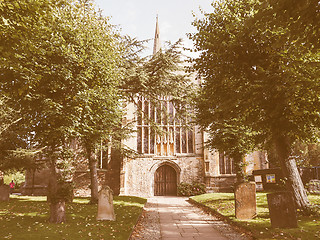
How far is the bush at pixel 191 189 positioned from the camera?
23828 mm

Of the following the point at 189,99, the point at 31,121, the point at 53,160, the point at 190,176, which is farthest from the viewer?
the point at 190,176

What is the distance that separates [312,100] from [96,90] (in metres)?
7.40

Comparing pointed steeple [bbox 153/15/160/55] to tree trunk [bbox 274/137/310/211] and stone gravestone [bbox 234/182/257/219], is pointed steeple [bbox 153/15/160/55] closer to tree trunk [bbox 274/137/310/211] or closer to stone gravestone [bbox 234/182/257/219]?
tree trunk [bbox 274/137/310/211]

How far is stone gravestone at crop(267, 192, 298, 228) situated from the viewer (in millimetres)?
7242

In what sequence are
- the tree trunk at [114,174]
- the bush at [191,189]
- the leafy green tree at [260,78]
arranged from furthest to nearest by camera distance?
the tree trunk at [114,174] < the bush at [191,189] < the leafy green tree at [260,78]

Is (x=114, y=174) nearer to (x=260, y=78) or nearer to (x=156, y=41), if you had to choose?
(x=260, y=78)

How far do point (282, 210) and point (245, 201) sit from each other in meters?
2.28

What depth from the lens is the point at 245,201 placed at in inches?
376

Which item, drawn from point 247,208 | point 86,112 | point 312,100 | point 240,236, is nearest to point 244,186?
point 247,208

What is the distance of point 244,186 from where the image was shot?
32.0 feet

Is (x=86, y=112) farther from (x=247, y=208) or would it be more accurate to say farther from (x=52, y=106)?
(x=247, y=208)

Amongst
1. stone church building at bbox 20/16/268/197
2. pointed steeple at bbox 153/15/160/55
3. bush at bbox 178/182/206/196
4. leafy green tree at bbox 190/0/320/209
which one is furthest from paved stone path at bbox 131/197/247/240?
pointed steeple at bbox 153/15/160/55

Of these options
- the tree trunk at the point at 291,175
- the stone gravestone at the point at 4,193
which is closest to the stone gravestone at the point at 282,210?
the tree trunk at the point at 291,175

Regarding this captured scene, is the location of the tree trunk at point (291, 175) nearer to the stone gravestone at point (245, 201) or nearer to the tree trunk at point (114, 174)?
the stone gravestone at point (245, 201)
